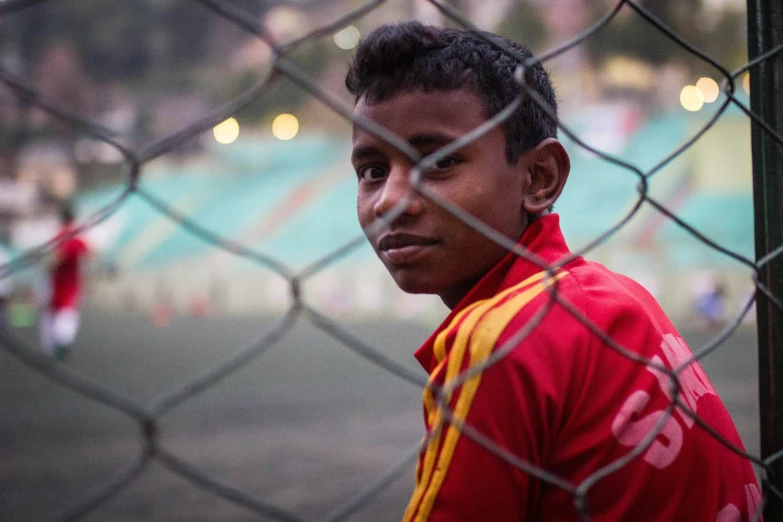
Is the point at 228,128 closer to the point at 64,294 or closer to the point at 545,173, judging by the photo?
the point at 64,294

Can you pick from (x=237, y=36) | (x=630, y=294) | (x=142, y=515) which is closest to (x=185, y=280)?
(x=237, y=36)

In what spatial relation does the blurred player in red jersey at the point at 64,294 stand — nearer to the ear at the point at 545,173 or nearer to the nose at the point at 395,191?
the ear at the point at 545,173

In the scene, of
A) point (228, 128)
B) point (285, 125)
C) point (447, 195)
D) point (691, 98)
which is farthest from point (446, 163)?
point (285, 125)

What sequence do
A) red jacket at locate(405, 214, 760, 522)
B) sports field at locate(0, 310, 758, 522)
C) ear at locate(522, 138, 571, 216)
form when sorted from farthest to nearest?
sports field at locate(0, 310, 758, 522) < ear at locate(522, 138, 571, 216) < red jacket at locate(405, 214, 760, 522)

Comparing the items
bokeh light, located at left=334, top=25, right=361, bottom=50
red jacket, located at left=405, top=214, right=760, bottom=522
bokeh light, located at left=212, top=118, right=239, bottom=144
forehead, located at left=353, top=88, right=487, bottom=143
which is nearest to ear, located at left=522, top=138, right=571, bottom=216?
forehead, located at left=353, top=88, right=487, bottom=143

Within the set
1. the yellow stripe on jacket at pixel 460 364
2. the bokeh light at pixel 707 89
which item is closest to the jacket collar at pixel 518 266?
the yellow stripe on jacket at pixel 460 364

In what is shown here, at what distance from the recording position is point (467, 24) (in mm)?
644

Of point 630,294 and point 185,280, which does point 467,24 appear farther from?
point 185,280

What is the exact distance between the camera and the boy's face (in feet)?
3.36

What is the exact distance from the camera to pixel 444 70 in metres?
1.10

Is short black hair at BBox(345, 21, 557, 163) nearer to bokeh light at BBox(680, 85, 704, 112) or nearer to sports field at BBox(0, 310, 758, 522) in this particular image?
sports field at BBox(0, 310, 758, 522)

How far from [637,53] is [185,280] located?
925 cm

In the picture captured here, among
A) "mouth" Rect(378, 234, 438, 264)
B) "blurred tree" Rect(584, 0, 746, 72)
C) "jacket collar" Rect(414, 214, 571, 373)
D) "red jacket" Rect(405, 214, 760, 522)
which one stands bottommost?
"red jacket" Rect(405, 214, 760, 522)

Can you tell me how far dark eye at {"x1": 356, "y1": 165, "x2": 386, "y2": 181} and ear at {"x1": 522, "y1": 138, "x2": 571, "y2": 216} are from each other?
0.23m
